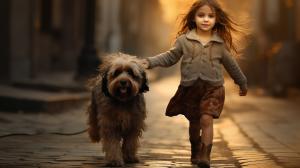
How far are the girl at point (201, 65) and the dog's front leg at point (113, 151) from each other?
0.67 metres

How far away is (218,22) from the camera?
7328 mm

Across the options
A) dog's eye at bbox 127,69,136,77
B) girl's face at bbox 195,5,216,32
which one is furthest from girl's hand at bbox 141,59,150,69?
girl's face at bbox 195,5,216,32

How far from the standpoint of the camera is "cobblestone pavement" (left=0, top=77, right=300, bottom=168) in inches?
285

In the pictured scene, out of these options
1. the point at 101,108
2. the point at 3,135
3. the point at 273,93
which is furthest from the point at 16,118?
the point at 273,93

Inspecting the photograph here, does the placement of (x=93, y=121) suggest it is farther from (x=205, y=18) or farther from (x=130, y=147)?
(x=205, y=18)

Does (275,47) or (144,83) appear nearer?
(144,83)

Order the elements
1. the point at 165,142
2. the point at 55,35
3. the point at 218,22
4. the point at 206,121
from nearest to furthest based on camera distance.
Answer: the point at 206,121 < the point at 218,22 < the point at 165,142 < the point at 55,35

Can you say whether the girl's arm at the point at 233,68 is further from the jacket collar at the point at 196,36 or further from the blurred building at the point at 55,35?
the blurred building at the point at 55,35

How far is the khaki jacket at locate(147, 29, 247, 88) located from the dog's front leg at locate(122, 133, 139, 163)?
64 centimetres

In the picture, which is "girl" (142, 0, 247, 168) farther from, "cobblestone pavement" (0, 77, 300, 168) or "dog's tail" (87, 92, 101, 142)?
"dog's tail" (87, 92, 101, 142)

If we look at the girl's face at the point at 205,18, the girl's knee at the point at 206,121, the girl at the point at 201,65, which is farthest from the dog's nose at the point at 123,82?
the girl's face at the point at 205,18

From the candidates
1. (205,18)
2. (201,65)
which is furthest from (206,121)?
(205,18)

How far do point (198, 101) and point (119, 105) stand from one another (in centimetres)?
78

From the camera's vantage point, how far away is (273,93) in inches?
754
